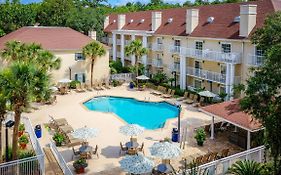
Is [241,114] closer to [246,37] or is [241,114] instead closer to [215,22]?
[246,37]

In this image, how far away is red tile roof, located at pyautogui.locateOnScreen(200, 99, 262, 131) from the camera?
826 inches

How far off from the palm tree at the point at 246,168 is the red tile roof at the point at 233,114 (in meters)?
5.01

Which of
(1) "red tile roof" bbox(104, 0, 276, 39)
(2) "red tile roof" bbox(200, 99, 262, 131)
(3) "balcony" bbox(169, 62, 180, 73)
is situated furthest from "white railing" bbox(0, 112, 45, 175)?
(3) "balcony" bbox(169, 62, 180, 73)

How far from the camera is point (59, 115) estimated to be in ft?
103

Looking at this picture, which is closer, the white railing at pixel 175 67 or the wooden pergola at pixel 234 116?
the wooden pergola at pixel 234 116

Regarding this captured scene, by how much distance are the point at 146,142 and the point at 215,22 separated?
2057 centimetres

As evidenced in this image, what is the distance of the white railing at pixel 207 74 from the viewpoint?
35.3 metres

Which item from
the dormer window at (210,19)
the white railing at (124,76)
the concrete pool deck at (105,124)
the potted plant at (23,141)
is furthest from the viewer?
the white railing at (124,76)

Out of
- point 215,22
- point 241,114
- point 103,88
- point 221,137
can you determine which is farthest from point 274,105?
point 103,88

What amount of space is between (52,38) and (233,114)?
28993 mm

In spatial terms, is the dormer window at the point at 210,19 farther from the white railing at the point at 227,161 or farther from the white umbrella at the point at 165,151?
the white umbrella at the point at 165,151

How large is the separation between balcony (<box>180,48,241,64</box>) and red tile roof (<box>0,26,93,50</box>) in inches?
559

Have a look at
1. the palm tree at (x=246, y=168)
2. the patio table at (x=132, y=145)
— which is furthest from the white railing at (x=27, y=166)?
the palm tree at (x=246, y=168)

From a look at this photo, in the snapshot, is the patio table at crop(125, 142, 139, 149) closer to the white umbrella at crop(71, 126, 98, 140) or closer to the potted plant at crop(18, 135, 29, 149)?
the white umbrella at crop(71, 126, 98, 140)
